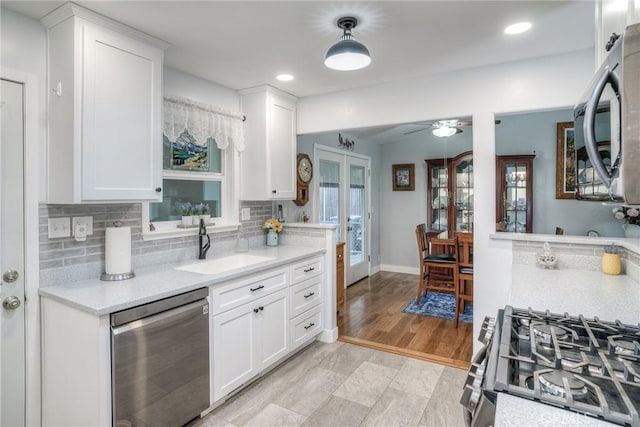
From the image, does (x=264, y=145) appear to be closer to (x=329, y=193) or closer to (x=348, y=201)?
(x=329, y=193)

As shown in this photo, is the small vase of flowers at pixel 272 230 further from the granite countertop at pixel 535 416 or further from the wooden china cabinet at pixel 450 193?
the wooden china cabinet at pixel 450 193

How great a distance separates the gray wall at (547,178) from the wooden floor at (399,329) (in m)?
2.10

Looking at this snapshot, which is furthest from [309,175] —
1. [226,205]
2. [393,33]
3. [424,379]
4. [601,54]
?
[601,54]

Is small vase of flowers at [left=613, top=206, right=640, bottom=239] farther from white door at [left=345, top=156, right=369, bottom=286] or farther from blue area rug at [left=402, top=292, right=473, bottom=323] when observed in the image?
→ white door at [left=345, top=156, right=369, bottom=286]

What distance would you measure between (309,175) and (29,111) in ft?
8.78

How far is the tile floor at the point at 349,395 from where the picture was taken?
2.21m

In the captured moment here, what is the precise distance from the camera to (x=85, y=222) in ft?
7.00

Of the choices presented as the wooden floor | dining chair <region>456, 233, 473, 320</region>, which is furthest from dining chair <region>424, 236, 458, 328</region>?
the wooden floor

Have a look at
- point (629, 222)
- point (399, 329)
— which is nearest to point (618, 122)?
point (399, 329)

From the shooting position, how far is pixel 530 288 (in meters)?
1.78

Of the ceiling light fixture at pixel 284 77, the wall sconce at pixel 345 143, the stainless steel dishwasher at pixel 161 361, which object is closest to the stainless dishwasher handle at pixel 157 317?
the stainless steel dishwasher at pixel 161 361

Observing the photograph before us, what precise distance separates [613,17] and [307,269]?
99.1 inches

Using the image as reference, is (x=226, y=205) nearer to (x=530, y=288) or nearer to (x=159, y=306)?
(x=159, y=306)

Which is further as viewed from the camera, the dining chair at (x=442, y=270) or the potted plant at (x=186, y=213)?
the dining chair at (x=442, y=270)
